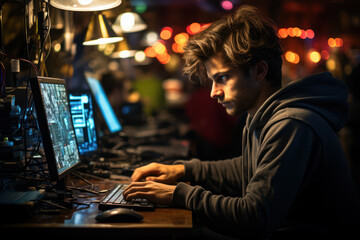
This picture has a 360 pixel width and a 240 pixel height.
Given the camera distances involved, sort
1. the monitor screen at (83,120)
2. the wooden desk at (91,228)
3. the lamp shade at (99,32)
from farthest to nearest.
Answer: the lamp shade at (99,32) → the monitor screen at (83,120) → the wooden desk at (91,228)

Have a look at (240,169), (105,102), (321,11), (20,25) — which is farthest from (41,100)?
(321,11)

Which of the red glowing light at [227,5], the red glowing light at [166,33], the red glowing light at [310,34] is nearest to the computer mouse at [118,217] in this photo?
the red glowing light at [227,5]

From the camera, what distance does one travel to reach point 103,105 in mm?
2785

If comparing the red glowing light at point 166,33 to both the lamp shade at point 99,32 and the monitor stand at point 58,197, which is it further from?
the monitor stand at point 58,197

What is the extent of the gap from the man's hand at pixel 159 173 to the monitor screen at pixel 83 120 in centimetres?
51

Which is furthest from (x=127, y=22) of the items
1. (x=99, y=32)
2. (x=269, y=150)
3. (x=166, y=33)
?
(x=166, y=33)

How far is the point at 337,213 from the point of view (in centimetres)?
134

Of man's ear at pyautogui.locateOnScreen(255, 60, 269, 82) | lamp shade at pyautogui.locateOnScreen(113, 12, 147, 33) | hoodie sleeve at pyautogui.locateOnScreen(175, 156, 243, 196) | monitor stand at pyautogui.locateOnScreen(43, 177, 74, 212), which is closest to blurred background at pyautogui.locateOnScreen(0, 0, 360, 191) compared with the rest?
lamp shade at pyautogui.locateOnScreen(113, 12, 147, 33)

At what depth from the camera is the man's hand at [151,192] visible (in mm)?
1376

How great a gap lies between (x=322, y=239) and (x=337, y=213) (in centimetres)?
13

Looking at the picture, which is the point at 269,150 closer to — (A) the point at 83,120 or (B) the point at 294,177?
(B) the point at 294,177

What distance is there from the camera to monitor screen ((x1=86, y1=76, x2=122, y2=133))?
2579 mm

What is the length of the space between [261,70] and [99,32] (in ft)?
3.82

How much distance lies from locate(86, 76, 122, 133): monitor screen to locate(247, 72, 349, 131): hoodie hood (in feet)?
4.84
